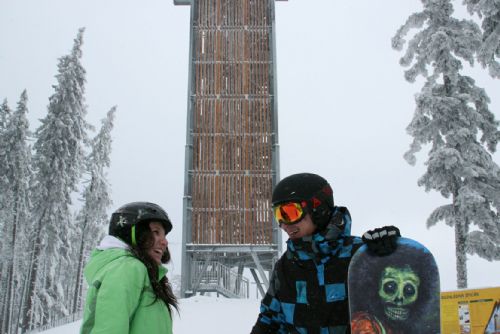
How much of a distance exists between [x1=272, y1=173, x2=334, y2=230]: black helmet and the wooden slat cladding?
18556 mm

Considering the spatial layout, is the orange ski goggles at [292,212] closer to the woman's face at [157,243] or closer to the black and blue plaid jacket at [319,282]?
the black and blue plaid jacket at [319,282]

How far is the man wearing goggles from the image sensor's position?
242cm

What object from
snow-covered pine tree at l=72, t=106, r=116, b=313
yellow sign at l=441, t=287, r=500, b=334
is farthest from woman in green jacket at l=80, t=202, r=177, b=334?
snow-covered pine tree at l=72, t=106, r=116, b=313

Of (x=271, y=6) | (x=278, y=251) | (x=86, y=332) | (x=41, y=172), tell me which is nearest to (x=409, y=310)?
(x=86, y=332)

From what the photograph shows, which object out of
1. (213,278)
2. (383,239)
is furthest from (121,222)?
(213,278)

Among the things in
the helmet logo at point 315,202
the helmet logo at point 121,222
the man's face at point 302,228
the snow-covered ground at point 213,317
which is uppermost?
the helmet logo at point 315,202

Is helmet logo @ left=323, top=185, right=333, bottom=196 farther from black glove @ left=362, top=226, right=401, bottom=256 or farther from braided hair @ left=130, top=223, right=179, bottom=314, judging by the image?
braided hair @ left=130, top=223, right=179, bottom=314

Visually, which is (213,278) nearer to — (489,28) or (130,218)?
(489,28)

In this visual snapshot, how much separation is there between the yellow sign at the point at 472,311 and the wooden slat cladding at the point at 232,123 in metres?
15.5

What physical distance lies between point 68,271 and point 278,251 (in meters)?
26.3

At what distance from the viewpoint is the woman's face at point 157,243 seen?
9.17ft

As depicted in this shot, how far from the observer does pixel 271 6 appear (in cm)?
2336

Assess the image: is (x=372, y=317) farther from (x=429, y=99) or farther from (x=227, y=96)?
(x=227, y=96)

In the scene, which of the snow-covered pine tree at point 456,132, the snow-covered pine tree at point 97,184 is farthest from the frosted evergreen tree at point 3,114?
the snow-covered pine tree at point 456,132
